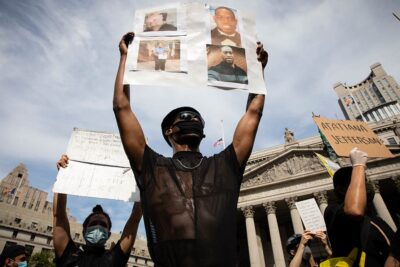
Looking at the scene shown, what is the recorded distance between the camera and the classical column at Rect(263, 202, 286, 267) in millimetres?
22719

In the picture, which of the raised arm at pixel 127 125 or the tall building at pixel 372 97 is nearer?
the raised arm at pixel 127 125

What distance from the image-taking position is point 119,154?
3354mm

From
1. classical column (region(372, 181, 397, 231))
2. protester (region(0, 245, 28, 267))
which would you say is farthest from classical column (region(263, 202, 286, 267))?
protester (region(0, 245, 28, 267))

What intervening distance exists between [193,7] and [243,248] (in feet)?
113

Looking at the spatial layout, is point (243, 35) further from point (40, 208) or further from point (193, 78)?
point (40, 208)

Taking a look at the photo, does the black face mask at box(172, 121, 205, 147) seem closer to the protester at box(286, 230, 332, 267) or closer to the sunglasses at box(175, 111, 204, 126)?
the sunglasses at box(175, 111, 204, 126)

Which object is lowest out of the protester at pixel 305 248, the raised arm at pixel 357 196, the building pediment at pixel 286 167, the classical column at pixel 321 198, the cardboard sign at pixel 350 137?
the protester at pixel 305 248

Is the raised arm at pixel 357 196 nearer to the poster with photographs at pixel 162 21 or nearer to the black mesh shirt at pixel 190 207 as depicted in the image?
the black mesh shirt at pixel 190 207

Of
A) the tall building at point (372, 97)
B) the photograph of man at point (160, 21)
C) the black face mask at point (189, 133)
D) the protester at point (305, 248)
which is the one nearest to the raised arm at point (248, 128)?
the black face mask at point (189, 133)

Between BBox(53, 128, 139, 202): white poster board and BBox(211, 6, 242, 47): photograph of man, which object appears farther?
BBox(53, 128, 139, 202): white poster board

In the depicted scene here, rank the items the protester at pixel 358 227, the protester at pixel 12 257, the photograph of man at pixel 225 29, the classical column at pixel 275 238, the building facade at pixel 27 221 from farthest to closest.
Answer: the building facade at pixel 27 221 → the classical column at pixel 275 238 → the protester at pixel 12 257 → the protester at pixel 358 227 → the photograph of man at pixel 225 29

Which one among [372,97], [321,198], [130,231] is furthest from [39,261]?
[372,97]

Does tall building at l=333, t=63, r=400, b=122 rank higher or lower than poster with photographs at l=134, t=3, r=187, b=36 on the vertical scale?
higher

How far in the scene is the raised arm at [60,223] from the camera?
112 inches
